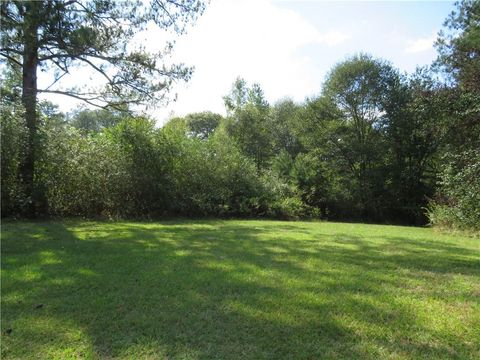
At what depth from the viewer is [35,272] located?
4.51 metres

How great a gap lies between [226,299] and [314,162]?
772 inches

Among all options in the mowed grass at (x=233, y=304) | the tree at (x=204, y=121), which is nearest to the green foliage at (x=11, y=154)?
the mowed grass at (x=233, y=304)

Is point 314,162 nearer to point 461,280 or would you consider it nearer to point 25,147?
point 25,147

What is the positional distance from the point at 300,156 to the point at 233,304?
64.7 feet

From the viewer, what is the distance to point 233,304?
3561mm

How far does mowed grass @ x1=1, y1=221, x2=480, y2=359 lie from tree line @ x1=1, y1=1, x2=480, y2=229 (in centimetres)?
587

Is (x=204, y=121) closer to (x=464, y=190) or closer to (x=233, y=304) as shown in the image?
(x=464, y=190)

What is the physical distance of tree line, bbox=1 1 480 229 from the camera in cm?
1121

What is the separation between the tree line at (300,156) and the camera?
1121 centimetres

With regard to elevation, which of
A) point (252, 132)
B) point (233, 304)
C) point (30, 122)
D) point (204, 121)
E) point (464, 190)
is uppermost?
point (204, 121)

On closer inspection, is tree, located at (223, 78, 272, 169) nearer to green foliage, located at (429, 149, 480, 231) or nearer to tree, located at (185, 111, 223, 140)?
tree, located at (185, 111, 223, 140)

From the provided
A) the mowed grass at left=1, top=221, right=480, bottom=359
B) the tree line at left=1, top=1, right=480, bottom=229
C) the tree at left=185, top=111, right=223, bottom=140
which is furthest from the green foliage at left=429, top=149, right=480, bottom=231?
the tree at left=185, top=111, right=223, bottom=140

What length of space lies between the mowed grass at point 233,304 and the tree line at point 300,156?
5872 millimetres

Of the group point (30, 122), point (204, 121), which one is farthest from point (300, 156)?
point (204, 121)
